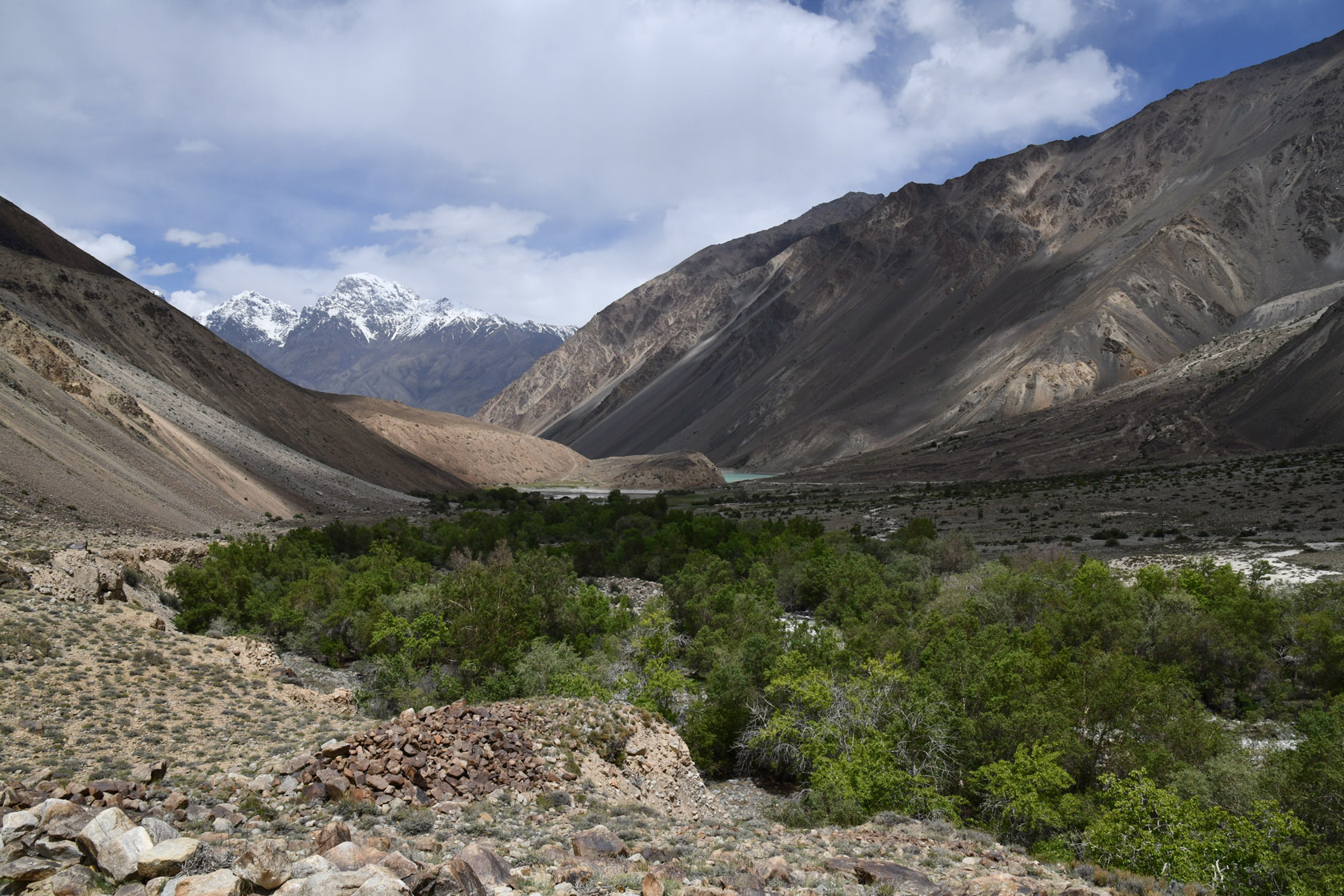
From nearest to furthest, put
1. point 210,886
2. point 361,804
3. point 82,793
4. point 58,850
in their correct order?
1. point 210,886
2. point 58,850
3. point 82,793
4. point 361,804

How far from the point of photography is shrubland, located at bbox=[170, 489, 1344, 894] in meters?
9.88

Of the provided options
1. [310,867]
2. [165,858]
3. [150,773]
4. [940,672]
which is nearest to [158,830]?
[165,858]

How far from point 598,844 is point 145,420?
44533 millimetres

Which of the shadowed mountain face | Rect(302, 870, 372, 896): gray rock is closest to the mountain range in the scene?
Rect(302, 870, 372, 896): gray rock

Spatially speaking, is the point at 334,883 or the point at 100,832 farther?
the point at 100,832

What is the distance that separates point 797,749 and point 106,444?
3787 cm

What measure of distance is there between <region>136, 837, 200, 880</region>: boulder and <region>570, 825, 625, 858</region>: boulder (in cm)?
337

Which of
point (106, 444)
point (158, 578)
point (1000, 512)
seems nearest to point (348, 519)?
point (106, 444)

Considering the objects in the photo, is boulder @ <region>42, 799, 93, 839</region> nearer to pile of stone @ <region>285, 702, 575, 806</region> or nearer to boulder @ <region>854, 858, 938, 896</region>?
pile of stone @ <region>285, 702, 575, 806</region>

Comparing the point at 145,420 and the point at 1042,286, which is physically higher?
the point at 1042,286

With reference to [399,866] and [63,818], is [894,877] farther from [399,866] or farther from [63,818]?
[63,818]

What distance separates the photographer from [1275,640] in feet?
59.0

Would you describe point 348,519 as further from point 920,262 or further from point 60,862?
point 920,262

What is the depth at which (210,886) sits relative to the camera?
212 inches
